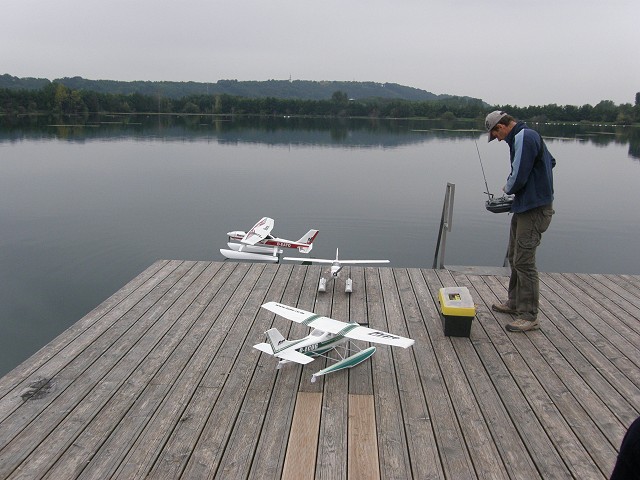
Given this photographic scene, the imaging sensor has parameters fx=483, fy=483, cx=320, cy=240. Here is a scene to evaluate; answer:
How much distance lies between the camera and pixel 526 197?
14.4 ft

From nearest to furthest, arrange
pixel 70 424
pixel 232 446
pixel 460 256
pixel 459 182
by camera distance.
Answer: pixel 232 446, pixel 70 424, pixel 460 256, pixel 459 182

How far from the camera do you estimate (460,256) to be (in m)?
12.7

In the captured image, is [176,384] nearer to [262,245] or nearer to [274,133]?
[262,245]

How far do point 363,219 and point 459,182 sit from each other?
9.29 m

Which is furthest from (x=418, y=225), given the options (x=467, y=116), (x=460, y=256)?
(x=467, y=116)

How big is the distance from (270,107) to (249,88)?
55476 millimetres

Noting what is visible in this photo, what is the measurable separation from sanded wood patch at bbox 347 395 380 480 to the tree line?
75.6m

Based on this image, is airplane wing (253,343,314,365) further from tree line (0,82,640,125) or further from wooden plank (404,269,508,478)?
tree line (0,82,640,125)

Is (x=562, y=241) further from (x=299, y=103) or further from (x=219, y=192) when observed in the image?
(x=299, y=103)

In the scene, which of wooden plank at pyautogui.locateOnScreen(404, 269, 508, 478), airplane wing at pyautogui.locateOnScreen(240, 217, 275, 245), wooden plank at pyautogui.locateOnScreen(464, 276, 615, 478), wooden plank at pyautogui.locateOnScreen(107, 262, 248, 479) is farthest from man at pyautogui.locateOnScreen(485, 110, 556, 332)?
airplane wing at pyautogui.locateOnScreen(240, 217, 275, 245)

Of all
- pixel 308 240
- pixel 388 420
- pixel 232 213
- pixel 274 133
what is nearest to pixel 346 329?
pixel 388 420

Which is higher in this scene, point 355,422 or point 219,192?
point 355,422

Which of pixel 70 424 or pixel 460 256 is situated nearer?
pixel 70 424

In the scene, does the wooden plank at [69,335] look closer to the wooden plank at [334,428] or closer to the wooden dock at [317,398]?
the wooden dock at [317,398]
